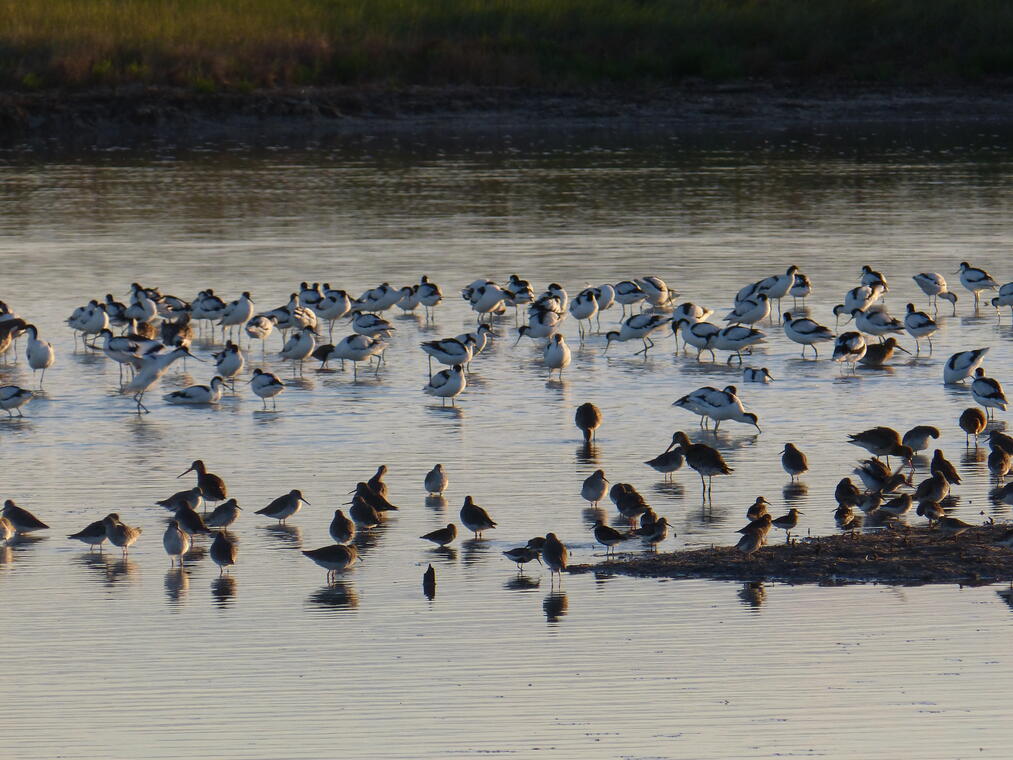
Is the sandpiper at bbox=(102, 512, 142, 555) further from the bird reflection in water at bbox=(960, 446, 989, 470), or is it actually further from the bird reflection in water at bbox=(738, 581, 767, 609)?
the bird reflection in water at bbox=(960, 446, 989, 470)

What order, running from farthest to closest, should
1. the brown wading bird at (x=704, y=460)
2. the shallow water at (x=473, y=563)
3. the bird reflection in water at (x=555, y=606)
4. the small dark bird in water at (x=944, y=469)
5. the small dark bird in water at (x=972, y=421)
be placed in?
the small dark bird in water at (x=972, y=421) < the brown wading bird at (x=704, y=460) < the small dark bird in water at (x=944, y=469) < the bird reflection in water at (x=555, y=606) < the shallow water at (x=473, y=563)

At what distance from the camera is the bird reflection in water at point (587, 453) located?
18.4 meters

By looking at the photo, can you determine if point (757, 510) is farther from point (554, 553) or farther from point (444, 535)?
point (444, 535)

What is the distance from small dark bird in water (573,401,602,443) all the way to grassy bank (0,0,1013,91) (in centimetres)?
4557

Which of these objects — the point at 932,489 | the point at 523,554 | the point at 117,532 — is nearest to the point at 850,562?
the point at 932,489

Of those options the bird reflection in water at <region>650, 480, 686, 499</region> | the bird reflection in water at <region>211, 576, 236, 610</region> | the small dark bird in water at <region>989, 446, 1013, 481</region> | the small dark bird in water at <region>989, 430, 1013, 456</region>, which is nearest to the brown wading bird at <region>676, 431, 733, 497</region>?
the bird reflection in water at <region>650, 480, 686, 499</region>

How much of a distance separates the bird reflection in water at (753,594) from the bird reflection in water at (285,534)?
13.0 ft

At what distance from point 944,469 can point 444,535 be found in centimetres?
475

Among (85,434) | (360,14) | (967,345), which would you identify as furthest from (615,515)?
(360,14)

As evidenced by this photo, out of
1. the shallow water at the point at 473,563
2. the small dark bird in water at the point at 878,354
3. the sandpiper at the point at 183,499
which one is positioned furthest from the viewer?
the small dark bird in water at the point at 878,354

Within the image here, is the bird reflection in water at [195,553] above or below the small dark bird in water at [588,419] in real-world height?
below

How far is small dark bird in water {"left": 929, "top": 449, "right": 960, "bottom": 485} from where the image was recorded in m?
16.5

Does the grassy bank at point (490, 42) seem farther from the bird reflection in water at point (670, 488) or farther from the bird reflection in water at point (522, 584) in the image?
the bird reflection in water at point (522, 584)

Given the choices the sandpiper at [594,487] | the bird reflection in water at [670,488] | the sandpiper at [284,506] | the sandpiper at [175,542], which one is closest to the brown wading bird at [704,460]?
the bird reflection in water at [670,488]
